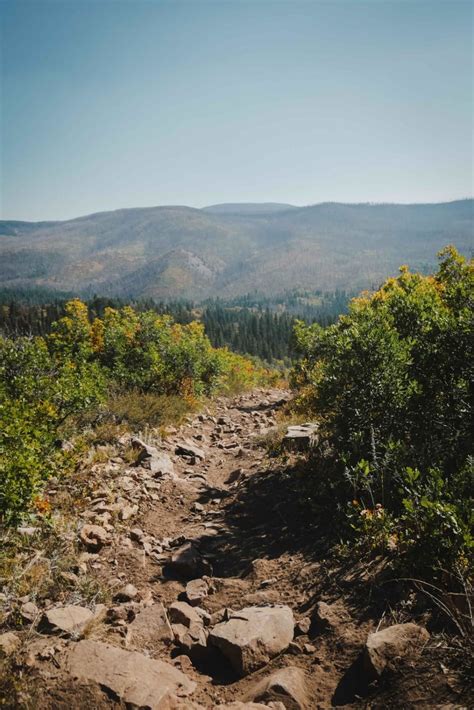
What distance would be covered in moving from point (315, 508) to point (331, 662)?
10.3 ft

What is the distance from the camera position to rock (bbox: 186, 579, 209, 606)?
5234 mm

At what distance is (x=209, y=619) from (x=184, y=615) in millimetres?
311

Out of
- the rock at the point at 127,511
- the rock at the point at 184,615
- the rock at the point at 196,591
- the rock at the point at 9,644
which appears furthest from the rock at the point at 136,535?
the rock at the point at 9,644

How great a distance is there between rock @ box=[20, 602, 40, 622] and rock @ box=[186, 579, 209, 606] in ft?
5.90

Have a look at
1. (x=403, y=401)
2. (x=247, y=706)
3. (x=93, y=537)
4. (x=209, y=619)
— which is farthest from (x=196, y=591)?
(x=403, y=401)

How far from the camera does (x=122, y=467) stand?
884 cm

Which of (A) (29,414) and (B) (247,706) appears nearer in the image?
(B) (247,706)

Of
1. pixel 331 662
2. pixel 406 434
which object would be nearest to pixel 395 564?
pixel 331 662

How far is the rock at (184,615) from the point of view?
478 cm

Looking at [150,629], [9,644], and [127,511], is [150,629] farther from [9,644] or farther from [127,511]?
[127,511]

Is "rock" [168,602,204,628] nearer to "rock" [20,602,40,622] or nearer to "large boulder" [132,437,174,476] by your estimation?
"rock" [20,602,40,622]

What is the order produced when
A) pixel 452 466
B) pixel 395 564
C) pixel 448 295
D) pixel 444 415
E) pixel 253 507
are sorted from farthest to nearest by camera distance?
1. pixel 253 507
2. pixel 448 295
3. pixel 444 415
4. pixel 452 466
5. pixel 395 564

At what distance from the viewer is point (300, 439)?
10.2 metres

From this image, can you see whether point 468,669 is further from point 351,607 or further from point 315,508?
point 315,508
